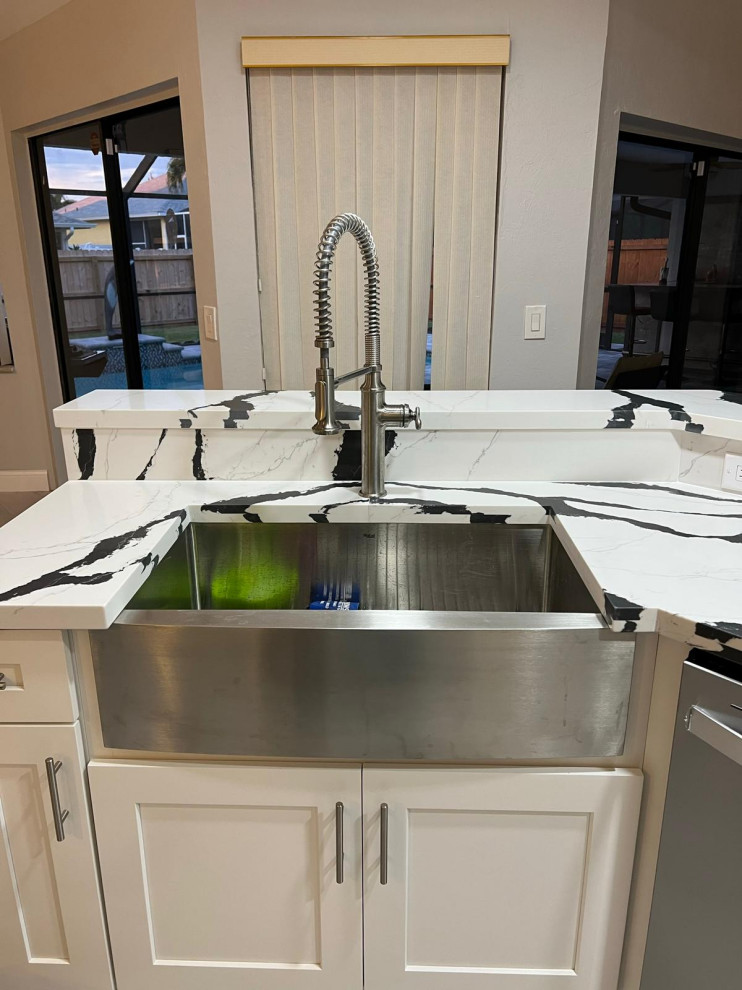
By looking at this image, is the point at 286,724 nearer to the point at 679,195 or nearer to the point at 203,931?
the point at 203,931

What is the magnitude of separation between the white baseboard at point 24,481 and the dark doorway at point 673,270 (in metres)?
3.11

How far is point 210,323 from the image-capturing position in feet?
9.52

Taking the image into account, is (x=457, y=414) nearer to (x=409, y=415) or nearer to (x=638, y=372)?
(x=409, y=415)

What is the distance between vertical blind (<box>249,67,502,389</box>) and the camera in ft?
8.36

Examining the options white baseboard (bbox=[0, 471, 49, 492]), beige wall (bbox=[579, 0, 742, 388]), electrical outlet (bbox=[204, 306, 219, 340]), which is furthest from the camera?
white baseboard (bbox=[0, 471, 49, 492])

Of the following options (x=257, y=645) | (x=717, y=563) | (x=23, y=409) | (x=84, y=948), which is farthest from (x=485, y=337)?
(x=23, y=409)

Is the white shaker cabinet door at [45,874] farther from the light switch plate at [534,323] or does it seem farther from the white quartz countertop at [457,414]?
the light switch plate at [534,323]

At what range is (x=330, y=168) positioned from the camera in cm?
261

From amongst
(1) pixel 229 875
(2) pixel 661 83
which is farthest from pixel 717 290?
(1) pixel 229 875

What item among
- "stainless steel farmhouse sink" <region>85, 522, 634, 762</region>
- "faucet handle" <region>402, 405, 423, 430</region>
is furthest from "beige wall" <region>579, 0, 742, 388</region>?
"stainless steel farmhouse sink" <region>85, 522, 634, 762</region>

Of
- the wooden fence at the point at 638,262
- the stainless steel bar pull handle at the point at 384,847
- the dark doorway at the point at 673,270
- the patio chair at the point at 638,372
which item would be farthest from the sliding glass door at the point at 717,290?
the stainless steel bar pull handle at the point at 384,847

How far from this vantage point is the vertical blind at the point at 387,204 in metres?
2.55

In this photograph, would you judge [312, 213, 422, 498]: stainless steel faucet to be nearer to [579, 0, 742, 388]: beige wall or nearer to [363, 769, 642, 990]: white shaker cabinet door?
[363, 769, 642, 990]: white shaker cabinet door

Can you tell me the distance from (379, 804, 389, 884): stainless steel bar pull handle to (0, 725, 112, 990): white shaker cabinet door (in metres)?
0.46
